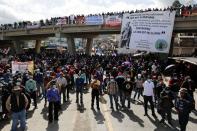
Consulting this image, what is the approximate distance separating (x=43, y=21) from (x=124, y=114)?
45.0 meters

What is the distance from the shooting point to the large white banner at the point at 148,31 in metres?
34.6

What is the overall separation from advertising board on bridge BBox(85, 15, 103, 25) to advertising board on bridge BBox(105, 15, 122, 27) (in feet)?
4.03

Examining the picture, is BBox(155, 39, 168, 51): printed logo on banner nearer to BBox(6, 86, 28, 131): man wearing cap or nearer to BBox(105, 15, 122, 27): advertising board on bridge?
BBox(105, 15, 122, 27): advertising board on bridge

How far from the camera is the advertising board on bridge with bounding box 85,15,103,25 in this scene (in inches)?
1821

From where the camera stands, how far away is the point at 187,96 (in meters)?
12.0

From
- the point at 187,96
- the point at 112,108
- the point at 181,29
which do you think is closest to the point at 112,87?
the point at 112,108

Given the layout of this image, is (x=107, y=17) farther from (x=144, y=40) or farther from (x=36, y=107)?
(x=36, y=107)

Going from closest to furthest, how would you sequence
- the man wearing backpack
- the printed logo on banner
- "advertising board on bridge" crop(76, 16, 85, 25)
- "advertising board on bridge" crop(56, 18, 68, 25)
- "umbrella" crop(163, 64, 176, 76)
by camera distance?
the man wearing backpack < "umbrella" crop(163, 64, 176, 76) < the printed logo on banner < "advertising board on bridge" crop(76, 16, 85, 25) < "advertising board on bridge" crop(56, 18, 68, 25)

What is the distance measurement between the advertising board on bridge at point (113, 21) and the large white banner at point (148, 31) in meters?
3.27

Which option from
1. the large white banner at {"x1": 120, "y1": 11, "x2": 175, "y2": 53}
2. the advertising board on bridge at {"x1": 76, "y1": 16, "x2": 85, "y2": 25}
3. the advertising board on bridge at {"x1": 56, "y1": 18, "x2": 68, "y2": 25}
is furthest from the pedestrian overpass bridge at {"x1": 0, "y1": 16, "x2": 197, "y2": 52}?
the large white banner at {"x1": 120, "y1": 11, "x2": 175, "y2": 53}

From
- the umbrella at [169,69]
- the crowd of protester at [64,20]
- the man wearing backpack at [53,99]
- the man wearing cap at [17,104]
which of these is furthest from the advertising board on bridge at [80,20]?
the man wearing cap at [17,104]

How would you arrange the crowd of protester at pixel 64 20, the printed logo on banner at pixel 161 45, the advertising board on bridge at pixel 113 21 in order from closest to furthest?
the printed logo on banner at pixel 161 45
the crowd of protester at pixel 64 20
the advertising board on bridge at pixel 113 21

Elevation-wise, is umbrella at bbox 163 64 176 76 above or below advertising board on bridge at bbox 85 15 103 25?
below

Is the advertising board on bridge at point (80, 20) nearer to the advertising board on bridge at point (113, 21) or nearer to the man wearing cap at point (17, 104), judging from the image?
the advertising board on bridge at point (113, 21)
